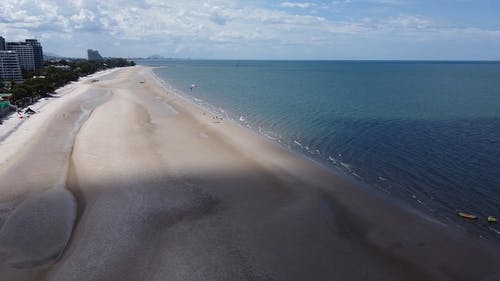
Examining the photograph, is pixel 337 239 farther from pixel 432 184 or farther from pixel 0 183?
pixel 0 183

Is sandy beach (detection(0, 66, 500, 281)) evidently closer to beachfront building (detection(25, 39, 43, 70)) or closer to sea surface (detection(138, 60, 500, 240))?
sea surface (detection(138, 60, 500, 240))

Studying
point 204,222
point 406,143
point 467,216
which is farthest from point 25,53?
point 467,216

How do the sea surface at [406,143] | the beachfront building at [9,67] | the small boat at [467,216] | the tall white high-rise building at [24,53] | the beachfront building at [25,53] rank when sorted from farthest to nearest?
the tall white high-rise building at [24,53], the beachfront building at [25,53], the beachfront building at [9,67], the sea surface at [406,143], the small boat at [467,216]

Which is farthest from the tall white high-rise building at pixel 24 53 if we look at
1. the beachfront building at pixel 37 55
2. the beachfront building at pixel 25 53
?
the beachfront building at pixel 37 55

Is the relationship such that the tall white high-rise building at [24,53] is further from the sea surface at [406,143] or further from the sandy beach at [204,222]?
the sandy beach at [204,222]

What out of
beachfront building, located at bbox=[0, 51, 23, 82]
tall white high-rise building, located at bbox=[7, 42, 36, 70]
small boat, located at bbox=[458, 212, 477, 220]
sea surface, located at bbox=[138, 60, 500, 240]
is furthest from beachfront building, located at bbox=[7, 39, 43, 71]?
small boat, located at bbox=[458, 212, 477, 220]

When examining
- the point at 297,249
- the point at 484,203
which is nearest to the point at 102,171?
the point at 297,249
